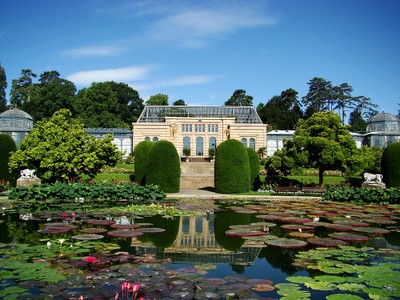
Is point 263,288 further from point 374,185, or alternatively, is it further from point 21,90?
point 21,90

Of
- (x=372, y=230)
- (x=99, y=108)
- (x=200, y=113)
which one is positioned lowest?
(x=372, y=230)

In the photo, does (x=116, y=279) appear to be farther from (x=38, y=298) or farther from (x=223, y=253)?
(x=223, y=253)

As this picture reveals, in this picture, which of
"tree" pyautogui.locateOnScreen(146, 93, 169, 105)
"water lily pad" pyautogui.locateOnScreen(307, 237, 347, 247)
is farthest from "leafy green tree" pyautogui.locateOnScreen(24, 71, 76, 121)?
"water lily pad" pyautogui.locateOnScreen(307, 237, 347, 247)

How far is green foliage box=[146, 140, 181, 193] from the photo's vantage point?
23281 millimetres

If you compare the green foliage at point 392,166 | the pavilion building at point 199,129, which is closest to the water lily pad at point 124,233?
the green foliage at point 392,166

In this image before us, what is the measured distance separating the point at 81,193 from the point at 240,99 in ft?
211

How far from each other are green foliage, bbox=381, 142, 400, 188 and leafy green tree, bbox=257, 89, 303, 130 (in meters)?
39.7

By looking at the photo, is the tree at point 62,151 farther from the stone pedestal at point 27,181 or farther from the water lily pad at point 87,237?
the water lily pad at point 87,237

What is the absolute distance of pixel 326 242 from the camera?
923cm

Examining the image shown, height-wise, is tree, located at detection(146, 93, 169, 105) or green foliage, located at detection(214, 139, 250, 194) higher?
tree, located at detection(146, 93, 169, 105)

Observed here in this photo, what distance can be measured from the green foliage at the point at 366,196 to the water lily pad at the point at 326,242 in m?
10.6

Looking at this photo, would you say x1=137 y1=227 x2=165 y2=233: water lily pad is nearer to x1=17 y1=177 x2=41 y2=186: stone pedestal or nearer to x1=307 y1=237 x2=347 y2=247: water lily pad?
x1=307 y1=237 x2=347 y2=247: water lily pad

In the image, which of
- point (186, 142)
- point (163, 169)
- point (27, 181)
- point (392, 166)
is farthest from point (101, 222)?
point (186, 142)

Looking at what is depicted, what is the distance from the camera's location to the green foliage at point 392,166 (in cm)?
2416
